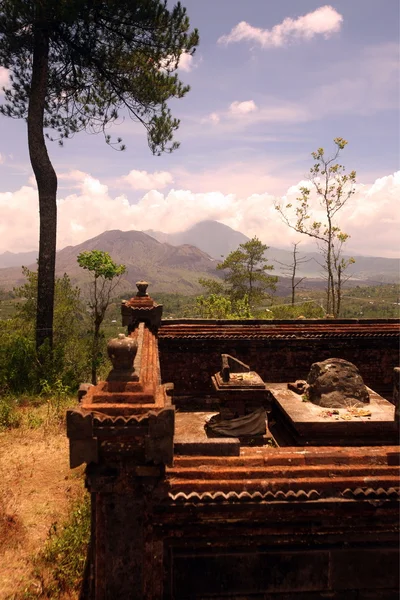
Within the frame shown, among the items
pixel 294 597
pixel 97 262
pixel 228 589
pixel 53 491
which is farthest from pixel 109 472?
pixel 97 262

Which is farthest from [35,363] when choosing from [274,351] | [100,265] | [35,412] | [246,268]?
[246,268]

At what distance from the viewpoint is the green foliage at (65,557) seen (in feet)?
22.1

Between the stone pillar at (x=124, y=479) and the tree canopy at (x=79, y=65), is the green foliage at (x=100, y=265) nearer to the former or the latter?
the tree canopy at (x=79, y=65)

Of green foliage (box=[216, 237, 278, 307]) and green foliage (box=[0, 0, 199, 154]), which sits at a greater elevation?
green foliage (box=[0, 0, 199, 154])

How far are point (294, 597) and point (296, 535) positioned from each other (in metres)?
0.90

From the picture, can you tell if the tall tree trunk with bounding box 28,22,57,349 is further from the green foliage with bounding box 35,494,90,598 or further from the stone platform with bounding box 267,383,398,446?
the stone platform with bounding box 267,383,398,446

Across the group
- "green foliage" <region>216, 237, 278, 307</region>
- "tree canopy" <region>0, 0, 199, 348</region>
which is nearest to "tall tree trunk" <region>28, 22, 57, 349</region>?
"tree canopy" <region>0, 0, 199, 348</region>

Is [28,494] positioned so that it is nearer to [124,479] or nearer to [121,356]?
[124,479]

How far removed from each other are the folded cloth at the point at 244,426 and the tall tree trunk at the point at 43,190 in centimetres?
1095

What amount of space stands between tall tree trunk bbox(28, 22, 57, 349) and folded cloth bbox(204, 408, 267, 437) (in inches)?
431

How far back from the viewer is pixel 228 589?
491cm

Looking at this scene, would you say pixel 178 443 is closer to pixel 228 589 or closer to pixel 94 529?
pixel 94 529

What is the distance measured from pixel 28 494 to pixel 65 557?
269 centimetres

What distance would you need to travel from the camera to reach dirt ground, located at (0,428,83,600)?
23.8ft
